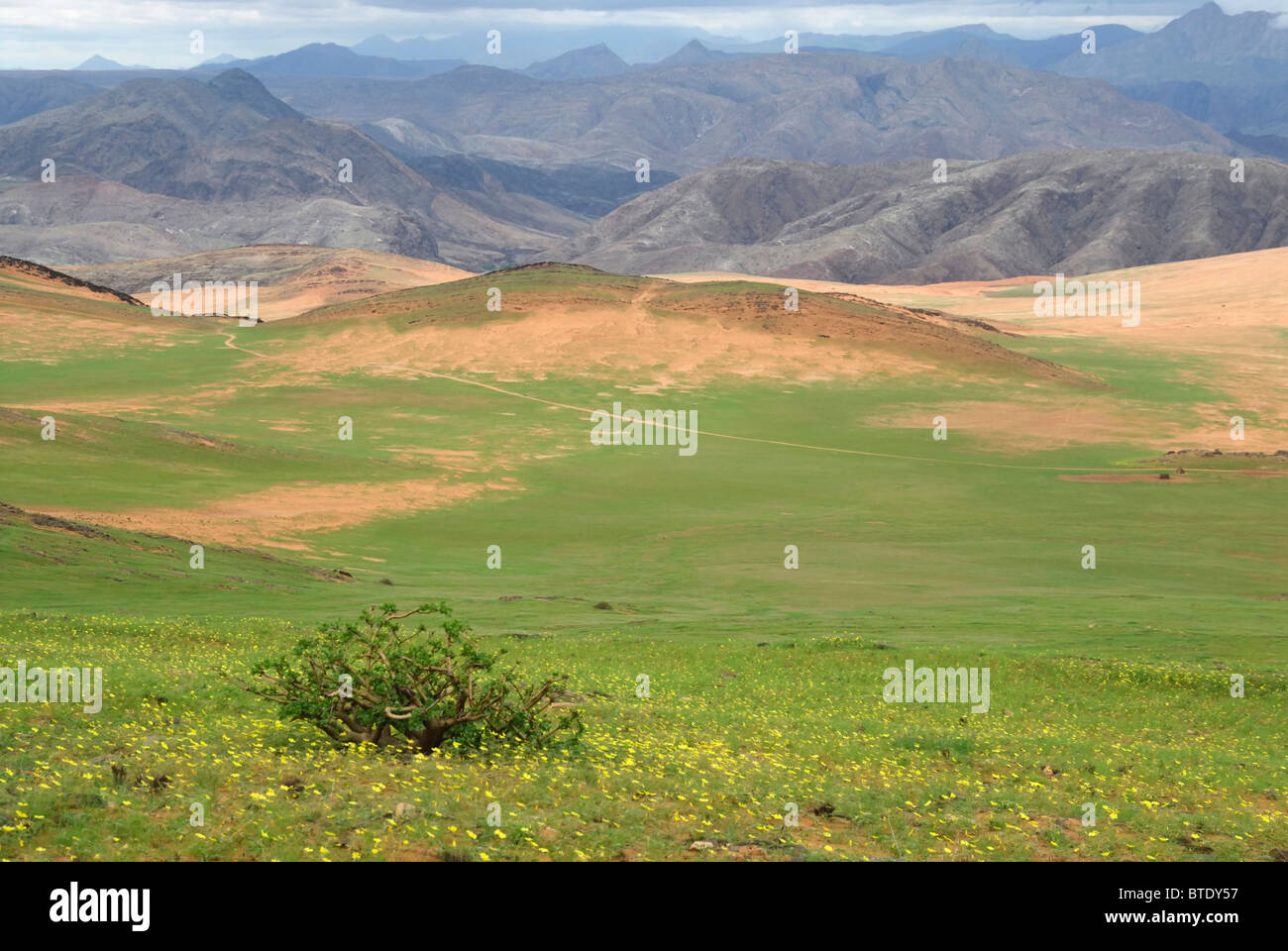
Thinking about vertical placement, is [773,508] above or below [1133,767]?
above

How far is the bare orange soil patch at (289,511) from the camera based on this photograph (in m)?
43.4

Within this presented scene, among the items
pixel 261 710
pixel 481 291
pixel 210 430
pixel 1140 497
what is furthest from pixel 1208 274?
pixel 261 710

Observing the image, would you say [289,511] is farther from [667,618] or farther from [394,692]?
[394,692]

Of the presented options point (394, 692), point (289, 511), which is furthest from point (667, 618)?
point (289, 511)

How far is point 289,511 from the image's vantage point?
1956 inches

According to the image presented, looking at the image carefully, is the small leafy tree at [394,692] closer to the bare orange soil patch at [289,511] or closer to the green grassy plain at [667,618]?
the green grassy plain at [667,618]

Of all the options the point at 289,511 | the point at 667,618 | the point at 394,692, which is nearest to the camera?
the point at 394,692

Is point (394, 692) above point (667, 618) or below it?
above

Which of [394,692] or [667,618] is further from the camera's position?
[667,618]

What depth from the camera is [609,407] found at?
83750 millimetres

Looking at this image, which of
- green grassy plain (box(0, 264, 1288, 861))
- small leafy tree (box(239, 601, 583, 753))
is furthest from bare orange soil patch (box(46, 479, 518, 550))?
small leafy tree (box(239, 601, 583, 753))

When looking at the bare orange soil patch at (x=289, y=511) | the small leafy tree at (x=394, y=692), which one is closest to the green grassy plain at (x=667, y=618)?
the bare orange soil patch at (x=289, y=511)
